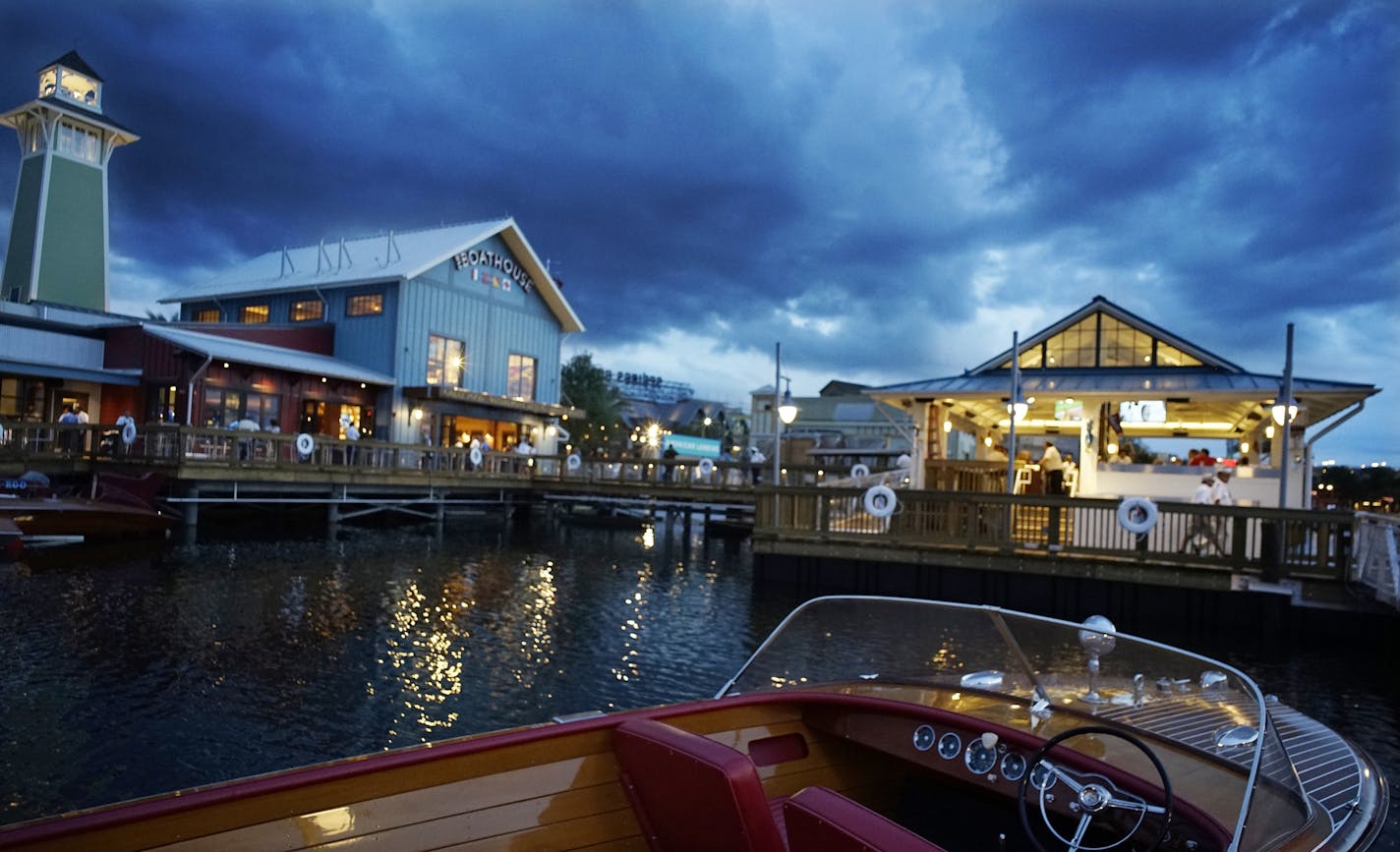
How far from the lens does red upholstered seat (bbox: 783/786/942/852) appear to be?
2352mm

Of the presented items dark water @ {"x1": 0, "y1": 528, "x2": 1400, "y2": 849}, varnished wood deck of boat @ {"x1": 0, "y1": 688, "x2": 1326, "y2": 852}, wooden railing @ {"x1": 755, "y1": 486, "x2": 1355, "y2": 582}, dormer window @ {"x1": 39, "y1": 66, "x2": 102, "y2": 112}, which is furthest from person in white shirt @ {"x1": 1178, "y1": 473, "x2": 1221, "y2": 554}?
dormer window @ {"x1": 39, "y1": 66, "x2": 102, "y2": 112}

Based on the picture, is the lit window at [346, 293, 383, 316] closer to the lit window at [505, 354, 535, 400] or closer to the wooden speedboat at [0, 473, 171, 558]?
the lit window at [505, 354, 535, 400]

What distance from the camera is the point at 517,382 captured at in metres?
34.8

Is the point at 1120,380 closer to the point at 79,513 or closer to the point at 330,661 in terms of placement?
the point at 330,661

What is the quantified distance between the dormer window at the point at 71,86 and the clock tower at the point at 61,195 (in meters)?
0.04

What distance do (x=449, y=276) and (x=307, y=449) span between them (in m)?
10.8

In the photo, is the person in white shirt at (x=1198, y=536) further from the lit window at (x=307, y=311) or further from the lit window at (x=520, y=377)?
the lit window at (x=307, y=311)

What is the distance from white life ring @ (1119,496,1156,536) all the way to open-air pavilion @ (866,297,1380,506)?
400cm

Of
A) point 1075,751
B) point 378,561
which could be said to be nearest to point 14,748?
point 1075,751

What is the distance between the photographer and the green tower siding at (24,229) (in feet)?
105

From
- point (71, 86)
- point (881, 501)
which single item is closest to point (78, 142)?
point (71, 86)

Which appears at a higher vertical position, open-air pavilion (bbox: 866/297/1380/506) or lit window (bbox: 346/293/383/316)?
lit window (bbox: 346/293/383/316)

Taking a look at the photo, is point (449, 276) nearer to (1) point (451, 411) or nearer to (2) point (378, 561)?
(1) point (451, 411)

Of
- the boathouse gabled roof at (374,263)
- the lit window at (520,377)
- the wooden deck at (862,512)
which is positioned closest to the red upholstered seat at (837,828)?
the wooden deck at (862,512)
